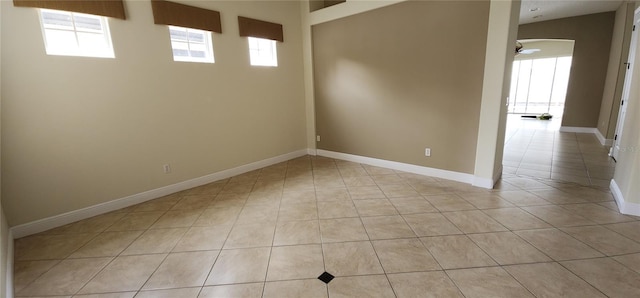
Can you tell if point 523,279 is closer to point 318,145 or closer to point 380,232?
point 380,232

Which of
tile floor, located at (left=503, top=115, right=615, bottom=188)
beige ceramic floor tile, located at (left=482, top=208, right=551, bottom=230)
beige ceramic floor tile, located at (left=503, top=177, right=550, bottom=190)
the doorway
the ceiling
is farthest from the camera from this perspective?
the doorway

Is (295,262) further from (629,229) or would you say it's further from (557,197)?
(557,197)

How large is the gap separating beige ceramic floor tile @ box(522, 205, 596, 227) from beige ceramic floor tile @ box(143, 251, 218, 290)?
10.3 feet

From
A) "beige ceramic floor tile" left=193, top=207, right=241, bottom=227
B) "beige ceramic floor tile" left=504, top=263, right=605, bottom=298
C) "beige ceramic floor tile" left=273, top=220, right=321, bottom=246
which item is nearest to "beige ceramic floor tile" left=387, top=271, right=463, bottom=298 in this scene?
"beige ceramic floor tile" left=504, top=263, right=605, bottom=298

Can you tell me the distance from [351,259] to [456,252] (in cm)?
85

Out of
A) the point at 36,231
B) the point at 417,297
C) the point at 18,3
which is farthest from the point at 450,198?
the point at 18,3

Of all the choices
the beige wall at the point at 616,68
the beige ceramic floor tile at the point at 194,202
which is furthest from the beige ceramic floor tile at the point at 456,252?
the beige wall at the point at 616,68

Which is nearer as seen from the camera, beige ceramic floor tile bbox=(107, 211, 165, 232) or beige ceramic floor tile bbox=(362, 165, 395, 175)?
beige ceramic floor tile bbox=(107, 211, 165, 232)

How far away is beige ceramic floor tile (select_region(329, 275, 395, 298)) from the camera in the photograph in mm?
1676

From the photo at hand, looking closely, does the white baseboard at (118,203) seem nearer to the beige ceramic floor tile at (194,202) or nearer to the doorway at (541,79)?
the beige ceramic floor tile at (194,202)

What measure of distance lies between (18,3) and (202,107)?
72.5 inches

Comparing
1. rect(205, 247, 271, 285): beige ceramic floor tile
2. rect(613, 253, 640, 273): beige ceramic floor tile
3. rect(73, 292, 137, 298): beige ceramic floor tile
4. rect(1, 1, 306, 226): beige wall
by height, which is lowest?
rect(73, 292, 137, 298): beige ceramic floor tile

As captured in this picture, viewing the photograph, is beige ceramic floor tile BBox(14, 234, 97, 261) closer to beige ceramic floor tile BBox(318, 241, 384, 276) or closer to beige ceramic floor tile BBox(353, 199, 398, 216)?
beige ceramic floor tile BBox(318, 241, 384, 276)

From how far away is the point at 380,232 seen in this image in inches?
94.9
